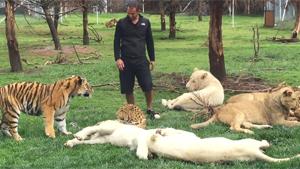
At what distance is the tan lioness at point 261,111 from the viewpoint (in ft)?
30.9

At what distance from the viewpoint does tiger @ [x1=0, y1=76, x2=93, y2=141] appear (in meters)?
9.15

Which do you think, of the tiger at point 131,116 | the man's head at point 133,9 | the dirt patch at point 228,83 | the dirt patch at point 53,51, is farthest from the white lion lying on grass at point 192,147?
the dirt patch at point 53,51

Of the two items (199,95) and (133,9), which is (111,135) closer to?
(133,9)

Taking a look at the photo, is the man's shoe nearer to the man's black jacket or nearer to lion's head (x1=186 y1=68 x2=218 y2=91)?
the man's black jacket

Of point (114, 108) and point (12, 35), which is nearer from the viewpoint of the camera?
point (114, 108)

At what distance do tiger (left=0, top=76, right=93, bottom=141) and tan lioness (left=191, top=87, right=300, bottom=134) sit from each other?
203 cm

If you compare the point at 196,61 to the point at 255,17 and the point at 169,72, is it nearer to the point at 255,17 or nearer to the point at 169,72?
the point at 169,72

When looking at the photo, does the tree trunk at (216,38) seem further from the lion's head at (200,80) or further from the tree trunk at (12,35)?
the tree trunk at (12,35)

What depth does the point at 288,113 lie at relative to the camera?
9.64m

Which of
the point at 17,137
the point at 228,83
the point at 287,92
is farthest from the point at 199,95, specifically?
the point at 228,83

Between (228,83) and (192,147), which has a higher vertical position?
(192,147)

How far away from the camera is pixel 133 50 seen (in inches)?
428

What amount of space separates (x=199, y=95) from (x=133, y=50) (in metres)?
1.63

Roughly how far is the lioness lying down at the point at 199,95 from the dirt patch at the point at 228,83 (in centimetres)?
223
